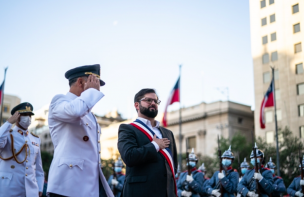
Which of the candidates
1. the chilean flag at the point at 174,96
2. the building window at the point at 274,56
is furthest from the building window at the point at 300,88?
the chilean flag at the point at 174,96

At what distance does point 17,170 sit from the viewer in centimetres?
689

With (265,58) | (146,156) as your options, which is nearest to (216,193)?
(146,156)

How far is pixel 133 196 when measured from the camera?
16.4ft

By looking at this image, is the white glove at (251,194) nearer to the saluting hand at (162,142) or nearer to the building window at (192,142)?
→ the saluting hand at (162,142)

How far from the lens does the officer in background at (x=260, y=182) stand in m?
11.9

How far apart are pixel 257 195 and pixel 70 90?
29.1ft

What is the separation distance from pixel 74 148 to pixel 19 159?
3157mm

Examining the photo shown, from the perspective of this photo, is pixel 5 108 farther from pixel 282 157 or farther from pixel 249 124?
pixel 282 157

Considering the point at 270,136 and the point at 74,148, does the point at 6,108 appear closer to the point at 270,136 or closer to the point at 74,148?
the point at 270,136

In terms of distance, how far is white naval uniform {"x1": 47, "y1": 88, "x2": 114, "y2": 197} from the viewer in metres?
4.16

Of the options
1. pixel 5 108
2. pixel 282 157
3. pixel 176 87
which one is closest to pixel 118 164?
pixel 176 87

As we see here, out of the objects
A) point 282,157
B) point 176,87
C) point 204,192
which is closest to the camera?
point 204,192

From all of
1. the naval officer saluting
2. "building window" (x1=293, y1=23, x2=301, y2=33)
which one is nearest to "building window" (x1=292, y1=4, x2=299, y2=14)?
"building window" (x1=293, y1=23, x2=301, y2=33)

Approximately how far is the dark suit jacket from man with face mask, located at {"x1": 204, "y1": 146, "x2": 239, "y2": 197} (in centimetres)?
723
